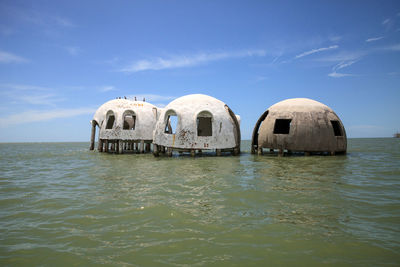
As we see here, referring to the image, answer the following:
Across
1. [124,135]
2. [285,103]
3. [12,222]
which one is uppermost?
[285,103]

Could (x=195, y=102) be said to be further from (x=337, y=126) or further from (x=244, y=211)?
(x=244, y=211)

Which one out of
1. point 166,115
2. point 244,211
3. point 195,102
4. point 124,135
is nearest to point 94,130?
point 124,135

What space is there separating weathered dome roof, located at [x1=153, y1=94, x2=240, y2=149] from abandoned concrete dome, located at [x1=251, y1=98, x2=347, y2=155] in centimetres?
234

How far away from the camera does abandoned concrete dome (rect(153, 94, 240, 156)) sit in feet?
52.6

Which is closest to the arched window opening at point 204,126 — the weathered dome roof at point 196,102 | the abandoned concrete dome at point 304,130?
the weathered dome roof at point 196,102

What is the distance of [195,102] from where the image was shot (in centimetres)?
1664

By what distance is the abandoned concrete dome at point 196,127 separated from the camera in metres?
16.0

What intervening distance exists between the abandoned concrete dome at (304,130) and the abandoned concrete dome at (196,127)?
87.8 inches

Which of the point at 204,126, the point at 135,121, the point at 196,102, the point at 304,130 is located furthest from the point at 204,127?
the point at 304,130

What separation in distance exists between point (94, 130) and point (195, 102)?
47.2ft

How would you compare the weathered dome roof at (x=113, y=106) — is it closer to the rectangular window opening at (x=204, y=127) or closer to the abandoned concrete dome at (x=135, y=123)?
the abandoned concrete dome at (x=135, y=123)

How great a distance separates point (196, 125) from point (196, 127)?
5.5 inches

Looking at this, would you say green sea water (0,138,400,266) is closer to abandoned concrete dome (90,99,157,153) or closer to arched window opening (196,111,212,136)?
abandoned concrete dome (90,99,157,153)

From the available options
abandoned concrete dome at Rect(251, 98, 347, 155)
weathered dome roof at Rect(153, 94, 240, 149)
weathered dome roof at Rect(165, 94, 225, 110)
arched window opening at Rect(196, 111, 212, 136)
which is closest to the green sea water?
abandoned concrete dome at Rect(251, 98, 347, 155)
